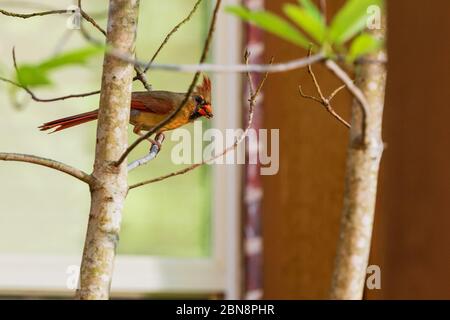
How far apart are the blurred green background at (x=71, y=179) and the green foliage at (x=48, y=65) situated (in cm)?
189

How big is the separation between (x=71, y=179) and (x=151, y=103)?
1.42m

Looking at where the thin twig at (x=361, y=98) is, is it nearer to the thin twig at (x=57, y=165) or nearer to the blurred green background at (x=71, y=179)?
the thin twig at (x=57, y=165)

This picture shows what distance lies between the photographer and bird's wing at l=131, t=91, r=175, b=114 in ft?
3.24

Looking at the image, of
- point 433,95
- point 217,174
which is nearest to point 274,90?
point 217,174

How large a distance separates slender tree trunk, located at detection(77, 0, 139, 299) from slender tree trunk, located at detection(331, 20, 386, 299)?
0.21m

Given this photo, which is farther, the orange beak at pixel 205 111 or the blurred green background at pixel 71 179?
the blurred green background at pixel 71 179

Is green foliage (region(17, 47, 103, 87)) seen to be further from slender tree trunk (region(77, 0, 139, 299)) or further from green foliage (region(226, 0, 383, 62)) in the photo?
slender tree trunk (region(77, 0, 139, 299))

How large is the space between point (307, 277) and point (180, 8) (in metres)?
0.78

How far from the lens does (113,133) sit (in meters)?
0.65

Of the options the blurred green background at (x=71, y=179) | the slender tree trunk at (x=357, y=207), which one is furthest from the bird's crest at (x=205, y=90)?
the blurred green background at (x=71, y=179)

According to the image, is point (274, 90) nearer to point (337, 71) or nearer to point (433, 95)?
point (433, 95)

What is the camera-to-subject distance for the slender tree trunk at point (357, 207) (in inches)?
18.4

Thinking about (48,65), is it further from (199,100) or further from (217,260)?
(217,260)
